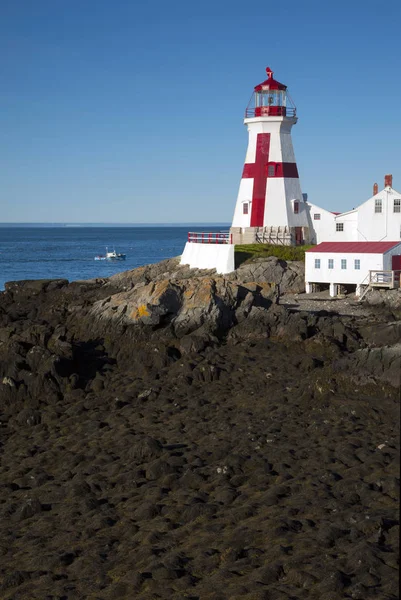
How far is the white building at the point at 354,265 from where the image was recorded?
35250 mm

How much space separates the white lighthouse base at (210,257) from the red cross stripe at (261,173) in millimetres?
4371

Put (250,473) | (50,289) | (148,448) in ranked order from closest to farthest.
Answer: (250,473) < (148,448) < (50,289)

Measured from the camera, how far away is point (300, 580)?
11023mm

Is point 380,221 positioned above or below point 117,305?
above

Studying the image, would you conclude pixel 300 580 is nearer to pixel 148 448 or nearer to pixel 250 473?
pixel 250 473

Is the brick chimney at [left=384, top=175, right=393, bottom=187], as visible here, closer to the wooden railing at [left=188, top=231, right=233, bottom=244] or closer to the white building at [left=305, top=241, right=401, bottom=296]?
the white building at [left=305, top=241, right=401, bottom=296]

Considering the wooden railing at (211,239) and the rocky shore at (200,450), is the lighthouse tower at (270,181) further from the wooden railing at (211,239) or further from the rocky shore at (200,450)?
the rocky shore at (200,450)

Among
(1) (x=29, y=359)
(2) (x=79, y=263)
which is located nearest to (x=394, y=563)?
(1) (x=29, y=359)

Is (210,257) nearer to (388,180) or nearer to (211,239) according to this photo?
(211,239)

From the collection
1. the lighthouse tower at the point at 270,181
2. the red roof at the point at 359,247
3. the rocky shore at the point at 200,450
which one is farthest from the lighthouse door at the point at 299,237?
the rocky shore at the point at 200,450

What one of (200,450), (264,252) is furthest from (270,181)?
(200,450)

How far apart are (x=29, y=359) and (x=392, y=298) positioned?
53.0ft

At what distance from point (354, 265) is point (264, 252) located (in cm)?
687

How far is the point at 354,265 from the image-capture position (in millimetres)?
36000
